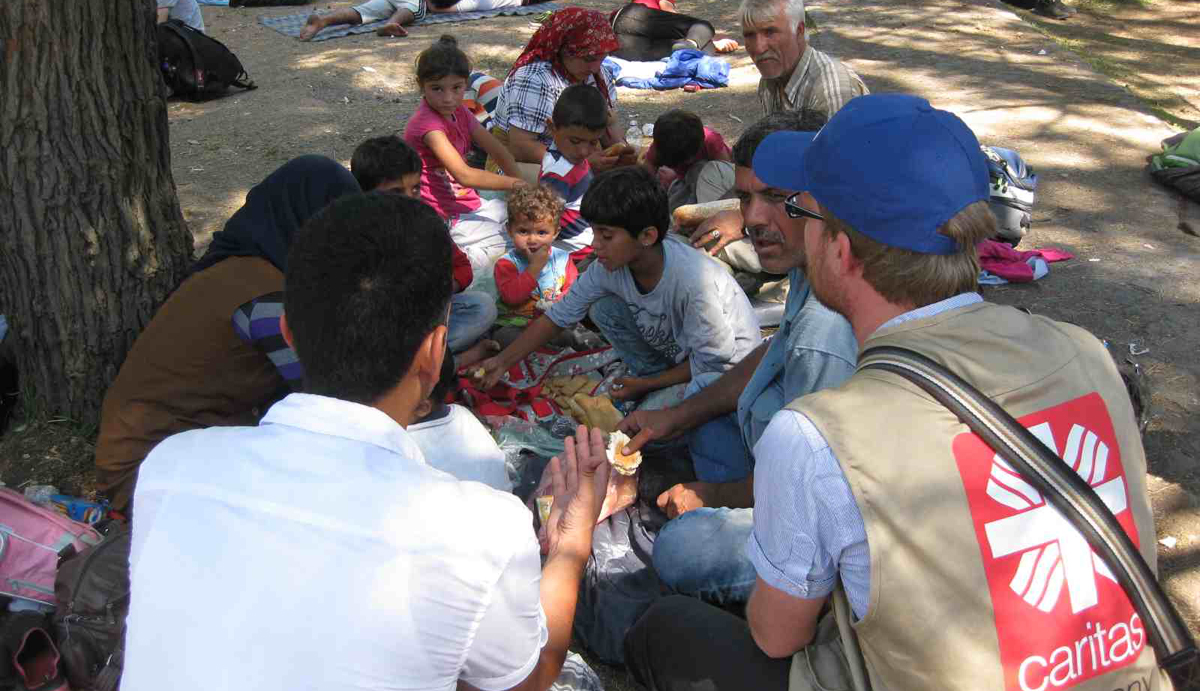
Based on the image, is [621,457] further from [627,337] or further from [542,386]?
[542,386]

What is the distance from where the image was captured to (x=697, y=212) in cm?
490

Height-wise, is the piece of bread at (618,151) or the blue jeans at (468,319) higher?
the piece of bread at (618,151)

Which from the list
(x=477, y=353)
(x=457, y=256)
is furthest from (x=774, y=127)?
(x=457, y=256)

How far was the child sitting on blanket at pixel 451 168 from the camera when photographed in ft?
17.0

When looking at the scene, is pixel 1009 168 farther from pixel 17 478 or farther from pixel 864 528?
pixel 17 478

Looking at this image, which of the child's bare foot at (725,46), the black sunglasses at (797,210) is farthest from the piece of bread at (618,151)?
the child's bare foot at (725,46)

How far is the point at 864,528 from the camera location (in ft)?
5.07

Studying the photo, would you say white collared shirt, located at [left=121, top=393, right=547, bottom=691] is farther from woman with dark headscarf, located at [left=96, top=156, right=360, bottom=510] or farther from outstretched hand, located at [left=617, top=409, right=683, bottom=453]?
outstretched hand, located at [left=617, top=409, right=683, bottom=453]

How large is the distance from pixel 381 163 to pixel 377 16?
6.36 metres

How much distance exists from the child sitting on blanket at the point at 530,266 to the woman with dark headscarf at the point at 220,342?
4.87 feet

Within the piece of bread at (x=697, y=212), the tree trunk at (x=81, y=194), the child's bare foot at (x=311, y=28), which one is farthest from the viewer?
the child's bare foot at (x=311, y=28)

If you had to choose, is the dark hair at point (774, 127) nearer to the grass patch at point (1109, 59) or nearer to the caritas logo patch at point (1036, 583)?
the caritas logo patch at point (1036, 583)

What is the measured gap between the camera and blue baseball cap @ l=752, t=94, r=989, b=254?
1737 mm

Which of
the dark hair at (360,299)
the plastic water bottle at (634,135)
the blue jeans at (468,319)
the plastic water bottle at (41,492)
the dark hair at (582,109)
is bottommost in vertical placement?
the plastic water bottle at (41,492)
